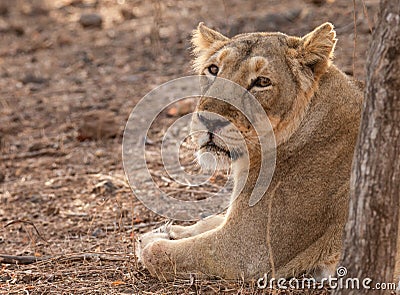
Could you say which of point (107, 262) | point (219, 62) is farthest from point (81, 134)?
point (219, 62)

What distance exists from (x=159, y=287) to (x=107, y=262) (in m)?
0.68

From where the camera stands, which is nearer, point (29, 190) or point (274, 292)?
point (274, 292)

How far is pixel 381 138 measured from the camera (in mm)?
3803

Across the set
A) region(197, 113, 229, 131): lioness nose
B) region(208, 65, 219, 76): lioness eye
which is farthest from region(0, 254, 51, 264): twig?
region(208, 65, 219, 76): lioness eye

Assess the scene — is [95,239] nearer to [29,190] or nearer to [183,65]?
[29,190]

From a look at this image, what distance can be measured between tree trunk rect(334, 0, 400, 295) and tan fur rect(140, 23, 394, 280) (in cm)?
90

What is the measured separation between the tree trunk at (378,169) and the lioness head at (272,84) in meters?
1.16

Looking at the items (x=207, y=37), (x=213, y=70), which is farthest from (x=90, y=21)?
(x=213, y=70)

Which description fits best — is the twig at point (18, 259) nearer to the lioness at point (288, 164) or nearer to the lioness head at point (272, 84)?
the lioness at point (288, 164)

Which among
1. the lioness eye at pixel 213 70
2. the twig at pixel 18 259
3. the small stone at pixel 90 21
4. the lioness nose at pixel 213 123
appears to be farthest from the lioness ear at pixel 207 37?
the small stone at pixel 90 21

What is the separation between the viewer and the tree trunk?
3.72 metres

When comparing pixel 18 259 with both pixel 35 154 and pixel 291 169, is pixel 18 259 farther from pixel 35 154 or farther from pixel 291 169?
pixel 35 154

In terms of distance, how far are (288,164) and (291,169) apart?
40 millimetres

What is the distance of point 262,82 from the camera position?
16.3ft
